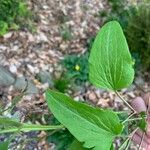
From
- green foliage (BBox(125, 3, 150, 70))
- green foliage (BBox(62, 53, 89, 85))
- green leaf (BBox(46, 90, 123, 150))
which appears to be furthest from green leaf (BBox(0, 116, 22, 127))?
green foliage (BBox(125, 3, 150, 70))

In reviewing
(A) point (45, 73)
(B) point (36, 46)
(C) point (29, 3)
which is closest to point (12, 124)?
(A) point (45, 73)

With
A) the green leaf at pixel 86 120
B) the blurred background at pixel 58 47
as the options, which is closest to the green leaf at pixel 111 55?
the green leaf at pixel 86 120

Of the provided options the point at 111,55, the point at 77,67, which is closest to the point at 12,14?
the point at 77,67

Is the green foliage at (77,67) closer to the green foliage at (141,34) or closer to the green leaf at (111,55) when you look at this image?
the green foliage at (141,34)

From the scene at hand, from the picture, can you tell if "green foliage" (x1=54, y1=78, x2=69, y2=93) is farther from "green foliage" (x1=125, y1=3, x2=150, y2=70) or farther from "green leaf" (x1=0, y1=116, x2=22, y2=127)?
"green leaf" (x1=0, y1=116, x2=22, y2=127)

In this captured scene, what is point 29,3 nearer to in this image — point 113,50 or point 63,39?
point 63,39
